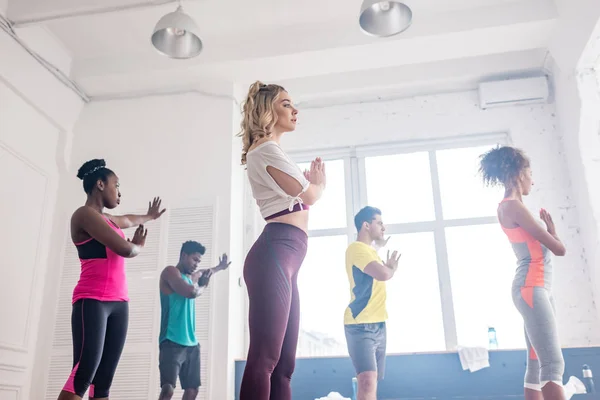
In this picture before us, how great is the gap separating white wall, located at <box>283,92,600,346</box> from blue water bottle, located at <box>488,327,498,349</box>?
50 cm

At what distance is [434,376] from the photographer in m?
4.05

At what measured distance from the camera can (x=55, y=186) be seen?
464 centimetres

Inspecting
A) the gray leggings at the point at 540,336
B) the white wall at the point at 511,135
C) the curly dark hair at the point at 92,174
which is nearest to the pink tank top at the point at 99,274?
the curly dark hair at the point at 92,174

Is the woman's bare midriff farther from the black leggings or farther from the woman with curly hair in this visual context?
the woman with curly hair

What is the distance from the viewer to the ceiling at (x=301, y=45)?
427 cm

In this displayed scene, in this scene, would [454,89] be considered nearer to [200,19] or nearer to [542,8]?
[542,8]

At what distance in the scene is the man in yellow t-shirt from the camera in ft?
9.46

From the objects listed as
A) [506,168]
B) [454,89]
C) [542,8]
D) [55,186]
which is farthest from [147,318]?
[542,8]

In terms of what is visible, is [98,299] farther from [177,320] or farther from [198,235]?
[198,235]

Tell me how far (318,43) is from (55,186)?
249 cm

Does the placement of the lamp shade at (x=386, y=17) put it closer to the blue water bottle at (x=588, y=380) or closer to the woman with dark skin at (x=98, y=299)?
the woman with dark skin at (x=98, y=299)

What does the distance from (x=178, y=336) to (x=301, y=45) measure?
251cm

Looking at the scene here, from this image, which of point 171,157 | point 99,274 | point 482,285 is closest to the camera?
point 99,274

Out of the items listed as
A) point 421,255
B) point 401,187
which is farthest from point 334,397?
point 401,187
